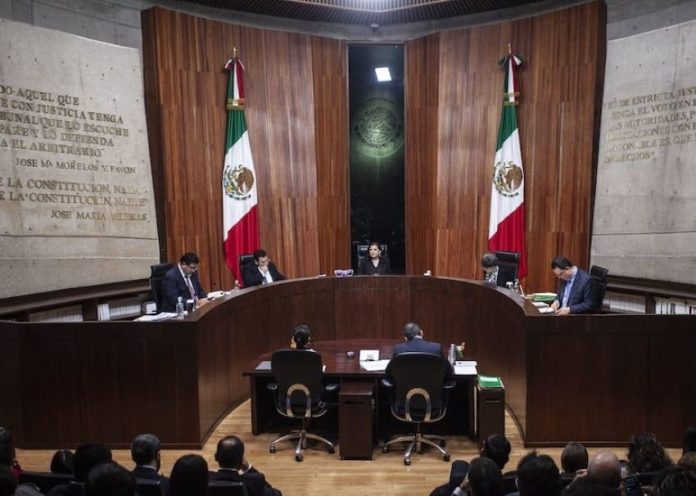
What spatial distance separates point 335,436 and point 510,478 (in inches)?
91.0

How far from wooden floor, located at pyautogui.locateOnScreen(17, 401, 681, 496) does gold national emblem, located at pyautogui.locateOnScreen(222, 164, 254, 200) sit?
359 centimetres

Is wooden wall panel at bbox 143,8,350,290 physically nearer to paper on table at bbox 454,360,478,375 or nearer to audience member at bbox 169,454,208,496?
paper on table at bbox 454,360,478,375

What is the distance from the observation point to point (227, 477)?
276 cm

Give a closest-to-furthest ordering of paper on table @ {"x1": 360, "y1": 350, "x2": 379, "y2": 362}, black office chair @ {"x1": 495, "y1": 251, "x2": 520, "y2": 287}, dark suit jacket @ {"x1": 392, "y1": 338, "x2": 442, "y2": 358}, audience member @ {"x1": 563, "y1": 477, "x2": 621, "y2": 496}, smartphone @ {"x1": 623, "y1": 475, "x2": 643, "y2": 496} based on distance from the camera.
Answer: audience member @ {"x1": 563, "y1": 477, "x2": 621, "y2": 496}, smartphone @ {"x1": 623, "y1": 475, "x2": 643, "y2": 496}, dark suit jacket @ {"x1": 392, "y1": 338, "x2": 442, "y2": 358}, paper on table @ {"x1": 360, "y1": 350, "x2": 379, "y2": 362}, black office chair @ {"x1": 495, "y1": 251, "x2": 520, "y2": 287}

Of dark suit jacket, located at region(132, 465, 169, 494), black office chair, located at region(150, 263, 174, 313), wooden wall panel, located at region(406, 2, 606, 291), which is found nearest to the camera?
dark suit jacket, located at region(132, 465, 169, 494)

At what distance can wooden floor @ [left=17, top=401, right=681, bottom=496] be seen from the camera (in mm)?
3984

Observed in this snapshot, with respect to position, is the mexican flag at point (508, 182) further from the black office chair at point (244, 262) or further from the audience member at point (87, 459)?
the audience member at point (87, 459)

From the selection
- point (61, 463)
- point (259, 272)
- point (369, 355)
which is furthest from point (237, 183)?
point (61, 463)

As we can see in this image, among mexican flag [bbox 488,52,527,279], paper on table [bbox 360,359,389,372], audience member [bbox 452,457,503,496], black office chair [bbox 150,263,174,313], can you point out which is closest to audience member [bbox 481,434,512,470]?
audience member [bbox 452,457,503,496]

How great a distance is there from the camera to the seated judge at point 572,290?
489 cm

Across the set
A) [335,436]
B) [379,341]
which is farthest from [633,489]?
[379,341]

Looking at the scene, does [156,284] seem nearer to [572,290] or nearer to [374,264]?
[374,264]

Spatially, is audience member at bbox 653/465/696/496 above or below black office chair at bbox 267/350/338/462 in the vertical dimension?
above

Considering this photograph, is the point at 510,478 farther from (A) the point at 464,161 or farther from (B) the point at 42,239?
(A) the point at 464,161
